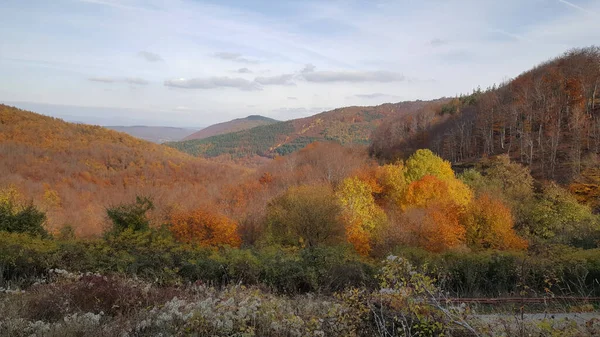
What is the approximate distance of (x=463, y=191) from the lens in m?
34.8

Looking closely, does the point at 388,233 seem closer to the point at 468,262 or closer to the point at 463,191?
the point at 468,262

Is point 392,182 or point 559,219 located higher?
point 392,182

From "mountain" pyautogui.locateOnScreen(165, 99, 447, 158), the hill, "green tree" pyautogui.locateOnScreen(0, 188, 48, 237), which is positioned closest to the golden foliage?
"green tree" pyautogui.locateOnScreen(0, 188, 48, 237)

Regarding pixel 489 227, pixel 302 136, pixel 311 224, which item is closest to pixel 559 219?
pixel 489 227

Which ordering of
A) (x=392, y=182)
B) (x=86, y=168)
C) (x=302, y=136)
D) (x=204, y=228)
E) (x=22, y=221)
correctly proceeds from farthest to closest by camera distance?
(x=302, y=136) → (x=86, y=168) → (x=392, y=182) → (x=204, y=228) → (x=22, y=221)

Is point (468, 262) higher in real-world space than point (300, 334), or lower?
lower

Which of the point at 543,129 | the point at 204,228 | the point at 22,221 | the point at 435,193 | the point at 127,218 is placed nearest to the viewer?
the point at 22,221

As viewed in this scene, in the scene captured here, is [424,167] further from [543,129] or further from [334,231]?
[543,129]

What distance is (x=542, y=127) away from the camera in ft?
189

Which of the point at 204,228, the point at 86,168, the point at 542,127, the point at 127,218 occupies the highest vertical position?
the point at 542,127

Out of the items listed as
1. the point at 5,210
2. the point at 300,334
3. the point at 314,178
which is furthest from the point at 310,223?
the point at 314,178

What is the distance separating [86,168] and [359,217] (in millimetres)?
71677

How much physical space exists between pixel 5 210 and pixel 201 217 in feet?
45.7

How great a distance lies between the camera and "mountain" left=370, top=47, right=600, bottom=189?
46750mm
